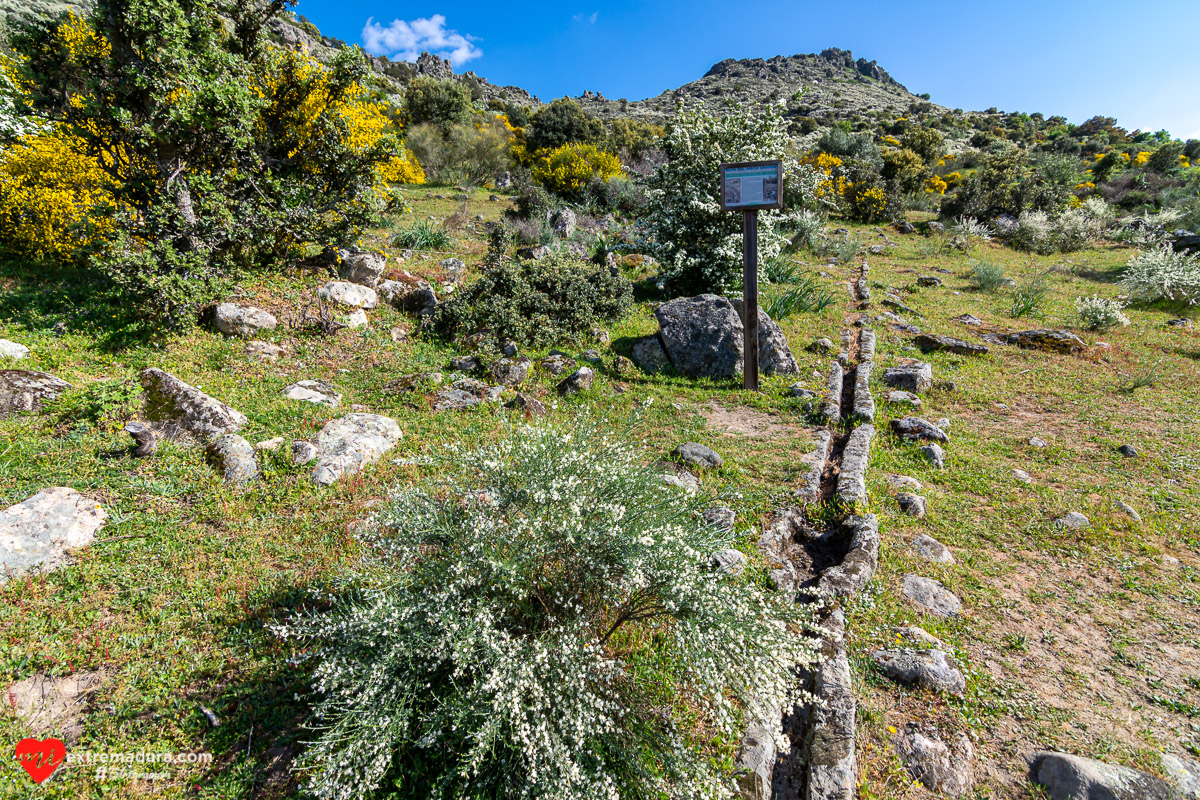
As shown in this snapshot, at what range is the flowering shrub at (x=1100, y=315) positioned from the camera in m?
9.19

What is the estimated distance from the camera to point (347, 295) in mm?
7883

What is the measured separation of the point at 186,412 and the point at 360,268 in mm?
4480

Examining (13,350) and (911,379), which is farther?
(911,379)

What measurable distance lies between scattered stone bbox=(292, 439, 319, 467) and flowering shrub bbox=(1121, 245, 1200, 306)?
52.6 ft

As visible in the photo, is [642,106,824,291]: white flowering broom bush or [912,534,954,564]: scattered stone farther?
[642,106,824,291]: white flowering broom bush

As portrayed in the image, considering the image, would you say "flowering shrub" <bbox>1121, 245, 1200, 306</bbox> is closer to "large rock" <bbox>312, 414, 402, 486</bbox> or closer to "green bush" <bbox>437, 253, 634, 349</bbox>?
"green bush" <bbox>437, 253, 634, 349</bbox>

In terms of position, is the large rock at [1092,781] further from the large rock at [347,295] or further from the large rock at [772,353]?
the large rock at [347,295]

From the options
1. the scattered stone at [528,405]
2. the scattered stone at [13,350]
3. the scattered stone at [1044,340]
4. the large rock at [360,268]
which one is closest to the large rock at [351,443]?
the scattered stone at [528,405]

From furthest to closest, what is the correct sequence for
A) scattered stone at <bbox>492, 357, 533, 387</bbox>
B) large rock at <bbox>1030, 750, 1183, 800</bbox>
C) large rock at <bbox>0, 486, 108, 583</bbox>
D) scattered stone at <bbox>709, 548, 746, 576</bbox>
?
1. scattered stone at <bbox>492, 357, 533, 387</bbox>
2. scattered stone at <bbox>709, 548, 746, 576</bbox>
3. large rock at <bbox>0, 486, 108, 583</bbox>
4. large rock at <bbox>1030, 750, 1183, 800</bbox>

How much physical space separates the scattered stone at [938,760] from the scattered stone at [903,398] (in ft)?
15.9

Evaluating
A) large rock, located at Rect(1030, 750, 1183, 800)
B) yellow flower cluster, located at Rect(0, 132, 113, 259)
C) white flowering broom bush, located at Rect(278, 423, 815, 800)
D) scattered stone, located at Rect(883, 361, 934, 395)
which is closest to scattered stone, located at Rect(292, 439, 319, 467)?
white flowering broom bush, located at Rect(278, 423, 815, 800)

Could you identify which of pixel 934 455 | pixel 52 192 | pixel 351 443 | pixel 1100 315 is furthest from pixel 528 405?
pixel 1100 315

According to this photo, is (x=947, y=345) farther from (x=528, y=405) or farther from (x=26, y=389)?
(x=26, y=389)

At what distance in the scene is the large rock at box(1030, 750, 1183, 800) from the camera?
232cm
